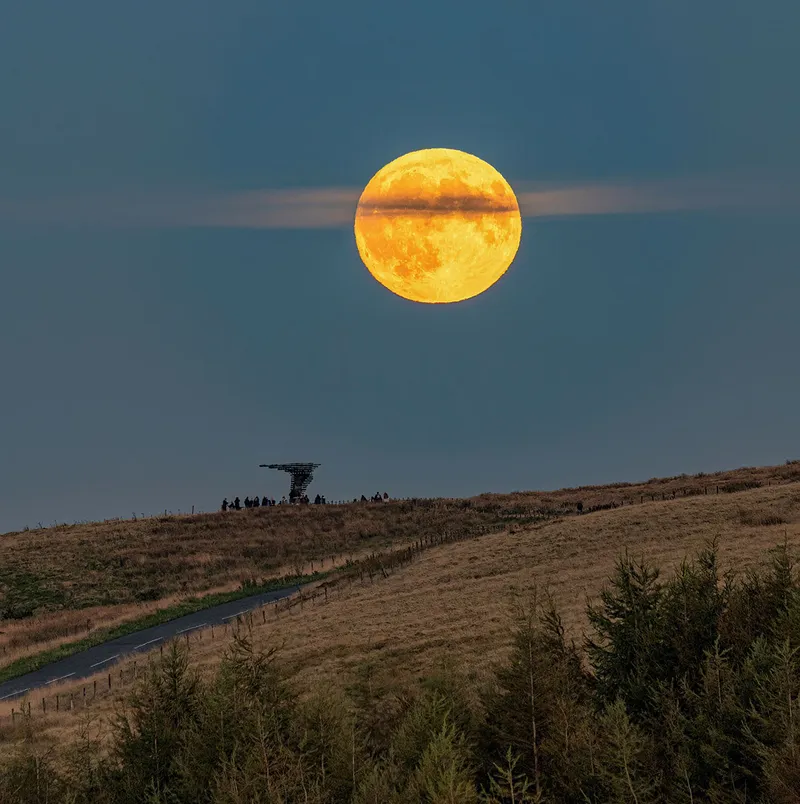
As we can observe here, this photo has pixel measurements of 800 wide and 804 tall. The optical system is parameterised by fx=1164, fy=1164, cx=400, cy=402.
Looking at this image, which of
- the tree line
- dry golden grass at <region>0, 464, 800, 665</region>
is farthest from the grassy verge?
the tree line

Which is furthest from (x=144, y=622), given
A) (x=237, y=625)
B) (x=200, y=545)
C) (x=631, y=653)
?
(x=631, y=653)

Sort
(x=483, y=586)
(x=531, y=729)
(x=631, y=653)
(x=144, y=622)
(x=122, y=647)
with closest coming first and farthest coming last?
1. (x=531, y=729)
2. (x=631, y=653)
3. (x=483, y=586)
4. (x=122, y=647)
5. (x=144, y=622)

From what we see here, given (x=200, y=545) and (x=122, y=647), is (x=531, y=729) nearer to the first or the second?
(x=122, y=647)

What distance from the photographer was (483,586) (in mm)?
49906

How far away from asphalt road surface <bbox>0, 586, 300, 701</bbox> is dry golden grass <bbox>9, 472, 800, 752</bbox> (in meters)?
3.06

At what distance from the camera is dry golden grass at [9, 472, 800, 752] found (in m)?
38.2

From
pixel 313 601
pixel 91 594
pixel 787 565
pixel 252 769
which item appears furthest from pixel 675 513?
pixel 252 769

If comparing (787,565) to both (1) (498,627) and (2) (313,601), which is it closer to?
(1) (498,627)

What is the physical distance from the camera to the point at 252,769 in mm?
23016

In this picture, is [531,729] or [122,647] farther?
[122,647]

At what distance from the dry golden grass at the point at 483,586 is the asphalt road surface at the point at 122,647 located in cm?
306

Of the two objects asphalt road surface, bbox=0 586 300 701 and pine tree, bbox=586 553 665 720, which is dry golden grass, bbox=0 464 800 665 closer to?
asphalt road surface, bbox=0 586 300 701

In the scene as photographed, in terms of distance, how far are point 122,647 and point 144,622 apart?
6.26 meters

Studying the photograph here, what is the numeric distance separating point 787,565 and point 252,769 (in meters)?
14.2
